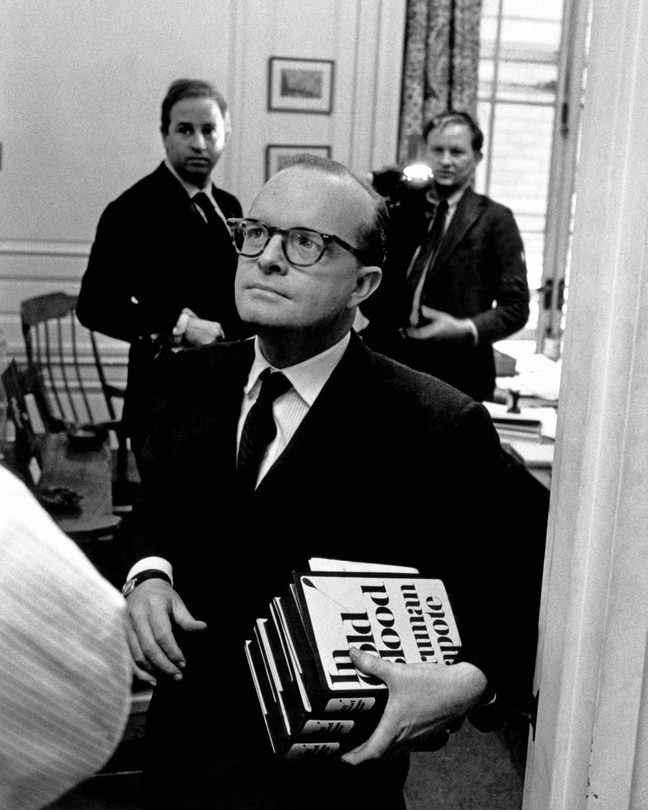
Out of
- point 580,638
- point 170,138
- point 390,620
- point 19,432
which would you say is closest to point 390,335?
point 170,138

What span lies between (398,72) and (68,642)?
5.43 m

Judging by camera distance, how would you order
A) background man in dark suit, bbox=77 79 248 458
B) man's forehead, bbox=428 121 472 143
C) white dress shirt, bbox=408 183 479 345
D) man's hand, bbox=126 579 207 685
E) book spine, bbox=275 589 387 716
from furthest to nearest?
man's forehead, bbox=428 121 472 143, white dress shirt, bbox=408 183 479 345, background man in dark suit, bbox=77 79 248 458, man's hand, bbox=126 579 207 685, book spine, bbox=275 589 387 716

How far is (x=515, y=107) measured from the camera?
5906 millimetres

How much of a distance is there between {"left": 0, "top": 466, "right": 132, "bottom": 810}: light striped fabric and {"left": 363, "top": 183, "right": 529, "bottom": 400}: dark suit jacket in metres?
2.96

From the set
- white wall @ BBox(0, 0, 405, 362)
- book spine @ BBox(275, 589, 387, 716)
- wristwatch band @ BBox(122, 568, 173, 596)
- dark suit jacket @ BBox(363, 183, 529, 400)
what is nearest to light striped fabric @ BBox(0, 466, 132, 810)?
book spine @ BBox(275, 589, 387, 716)

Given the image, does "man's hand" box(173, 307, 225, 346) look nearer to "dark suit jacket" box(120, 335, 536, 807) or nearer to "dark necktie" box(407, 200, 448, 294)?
"dark necktie" box(407, 200, 448, 294)

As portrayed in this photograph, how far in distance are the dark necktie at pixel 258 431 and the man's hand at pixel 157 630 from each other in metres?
0.20

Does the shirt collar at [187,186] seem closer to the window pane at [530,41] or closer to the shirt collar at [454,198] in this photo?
the shirt collar at [454,198]

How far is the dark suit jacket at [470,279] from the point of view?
3611 millimetres

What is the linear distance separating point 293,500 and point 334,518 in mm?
63

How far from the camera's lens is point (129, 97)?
5605 mm

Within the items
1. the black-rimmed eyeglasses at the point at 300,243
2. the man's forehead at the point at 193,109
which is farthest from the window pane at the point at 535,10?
the black-rimmed eyeglasses at the point at 300,243

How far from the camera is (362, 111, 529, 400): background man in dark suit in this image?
3.54m

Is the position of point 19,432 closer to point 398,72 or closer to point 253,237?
point 253,237
